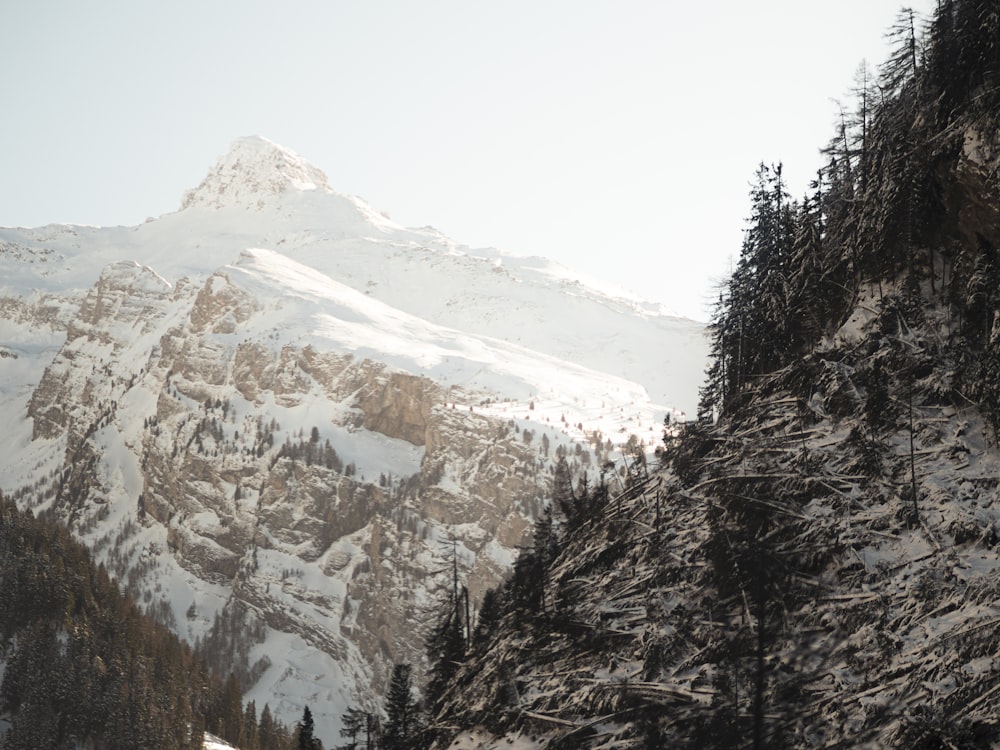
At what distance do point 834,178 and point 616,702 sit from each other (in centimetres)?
3501

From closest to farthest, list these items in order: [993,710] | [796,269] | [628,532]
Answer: [993,710] → [628,532] → [796,269]

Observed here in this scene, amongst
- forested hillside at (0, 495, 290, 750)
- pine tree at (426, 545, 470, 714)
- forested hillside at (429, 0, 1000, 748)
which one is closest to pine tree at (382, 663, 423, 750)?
pine tree at (426, 545, 470, 714)

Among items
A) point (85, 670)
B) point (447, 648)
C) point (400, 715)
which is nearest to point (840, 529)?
point (447, 648)

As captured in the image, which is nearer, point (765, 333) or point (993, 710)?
point (993, 710)

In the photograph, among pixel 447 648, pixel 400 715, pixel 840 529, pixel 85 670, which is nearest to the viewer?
pixel 840 529

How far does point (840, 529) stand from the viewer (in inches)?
1103

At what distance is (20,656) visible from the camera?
115 meters

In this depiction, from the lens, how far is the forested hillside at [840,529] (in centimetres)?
2366

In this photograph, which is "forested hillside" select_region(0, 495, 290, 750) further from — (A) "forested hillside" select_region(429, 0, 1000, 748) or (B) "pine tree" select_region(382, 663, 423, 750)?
(A) "forested hillside" select_region(429, 0, 1000, 748)

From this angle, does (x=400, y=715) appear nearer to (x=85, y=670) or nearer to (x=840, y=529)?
(x=840, y=529)

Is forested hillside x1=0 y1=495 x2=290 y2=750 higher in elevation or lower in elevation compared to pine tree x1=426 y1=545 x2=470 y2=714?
lower

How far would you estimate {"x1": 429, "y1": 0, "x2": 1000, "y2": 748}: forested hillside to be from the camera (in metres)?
23.7

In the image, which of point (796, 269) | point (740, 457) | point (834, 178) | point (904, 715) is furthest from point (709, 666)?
point (834, 178)

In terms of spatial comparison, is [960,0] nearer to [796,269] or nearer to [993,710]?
[796,269]
